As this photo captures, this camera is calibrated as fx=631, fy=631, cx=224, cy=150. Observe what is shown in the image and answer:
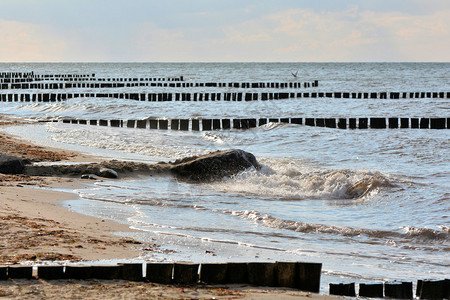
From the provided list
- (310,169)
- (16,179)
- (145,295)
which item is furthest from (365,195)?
(145,295)

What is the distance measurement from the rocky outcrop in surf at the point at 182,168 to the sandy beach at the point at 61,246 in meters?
0.99

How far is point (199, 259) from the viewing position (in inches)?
236

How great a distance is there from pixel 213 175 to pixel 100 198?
2698mm

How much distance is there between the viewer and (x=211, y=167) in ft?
37.4

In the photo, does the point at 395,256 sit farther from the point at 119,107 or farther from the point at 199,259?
the point at 119,107

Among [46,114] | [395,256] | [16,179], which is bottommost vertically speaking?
[395,256]

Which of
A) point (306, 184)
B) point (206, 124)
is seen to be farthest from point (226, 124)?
point (306, 184)

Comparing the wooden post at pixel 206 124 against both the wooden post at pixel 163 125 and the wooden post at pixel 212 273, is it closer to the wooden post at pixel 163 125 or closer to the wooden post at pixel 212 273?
the wooden post at pixel 163 125

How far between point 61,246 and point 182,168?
569cm

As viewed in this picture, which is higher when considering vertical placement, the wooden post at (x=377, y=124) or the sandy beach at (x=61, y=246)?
the wooden post at (x=377, y=124)

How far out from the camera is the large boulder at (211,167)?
1132cm

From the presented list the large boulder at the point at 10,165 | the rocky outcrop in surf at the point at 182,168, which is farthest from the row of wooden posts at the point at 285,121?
the large boulder at the point at 10,165

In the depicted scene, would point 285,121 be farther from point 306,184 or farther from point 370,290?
point 370,290

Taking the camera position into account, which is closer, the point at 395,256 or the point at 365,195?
the point at 395,256
